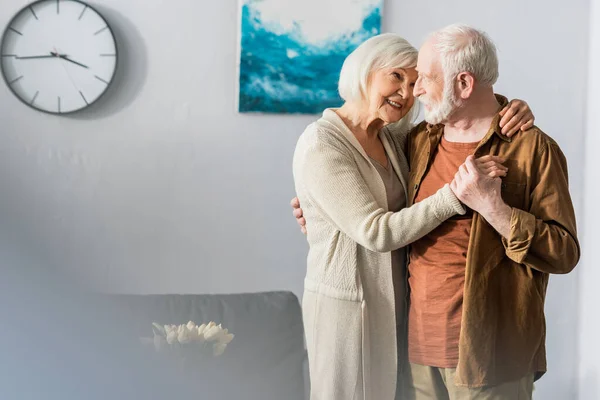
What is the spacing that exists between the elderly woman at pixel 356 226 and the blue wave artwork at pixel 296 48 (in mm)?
1318

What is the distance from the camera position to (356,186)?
1803mm

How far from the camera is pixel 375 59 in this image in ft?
6.25

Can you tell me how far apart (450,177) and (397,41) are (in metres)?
0.38

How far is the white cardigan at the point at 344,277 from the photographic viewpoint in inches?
71.5

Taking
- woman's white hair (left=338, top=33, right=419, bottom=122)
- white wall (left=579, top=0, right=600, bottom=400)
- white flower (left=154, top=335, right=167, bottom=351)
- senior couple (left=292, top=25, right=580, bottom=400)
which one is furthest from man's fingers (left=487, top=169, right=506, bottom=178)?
white wall (left=579, top=0, right=600, bottom=400)

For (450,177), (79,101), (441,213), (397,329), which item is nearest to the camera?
(441,213)

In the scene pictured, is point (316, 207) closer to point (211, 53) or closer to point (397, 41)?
point (397, 41)

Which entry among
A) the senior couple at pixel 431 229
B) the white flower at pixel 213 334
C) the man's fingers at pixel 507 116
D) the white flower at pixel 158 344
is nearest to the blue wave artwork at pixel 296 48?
the senior couple at pixel 431 229

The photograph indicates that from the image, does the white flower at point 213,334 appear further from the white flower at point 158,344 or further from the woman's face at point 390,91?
the white flower at point 158,344

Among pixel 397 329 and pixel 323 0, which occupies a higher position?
pixel 323 0

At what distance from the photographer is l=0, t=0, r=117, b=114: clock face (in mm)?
3059

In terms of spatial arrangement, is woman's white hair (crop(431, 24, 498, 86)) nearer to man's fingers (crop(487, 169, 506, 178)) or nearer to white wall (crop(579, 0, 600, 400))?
man's fingers (crop(487, 169, 506, 178))

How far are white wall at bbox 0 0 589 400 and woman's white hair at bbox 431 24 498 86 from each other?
5.10 ft

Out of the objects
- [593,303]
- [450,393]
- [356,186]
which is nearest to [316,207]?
[356,186]
